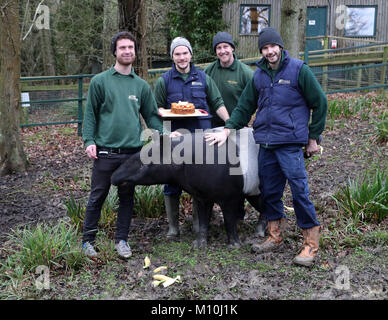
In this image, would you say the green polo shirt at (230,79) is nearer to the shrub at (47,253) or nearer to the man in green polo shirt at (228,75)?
the man in green polo shirt at (228,75)

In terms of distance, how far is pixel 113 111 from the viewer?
4.38 metres

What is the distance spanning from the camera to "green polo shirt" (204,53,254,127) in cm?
517

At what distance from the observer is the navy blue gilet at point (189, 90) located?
16.2ft

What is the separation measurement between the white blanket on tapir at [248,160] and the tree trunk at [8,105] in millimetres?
4725

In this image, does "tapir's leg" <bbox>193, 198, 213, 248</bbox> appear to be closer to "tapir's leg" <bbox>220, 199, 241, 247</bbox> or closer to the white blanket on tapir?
"tapir's leg" <bbox>220, 199, 241, 247</bbox>

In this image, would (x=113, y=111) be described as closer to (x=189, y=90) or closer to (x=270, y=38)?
(x=189, y=90)

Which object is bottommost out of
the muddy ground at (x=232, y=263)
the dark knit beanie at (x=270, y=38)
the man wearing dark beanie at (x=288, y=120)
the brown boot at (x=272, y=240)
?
the muddy ground at (x=232, y=263)

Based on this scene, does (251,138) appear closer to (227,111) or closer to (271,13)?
(227,111)

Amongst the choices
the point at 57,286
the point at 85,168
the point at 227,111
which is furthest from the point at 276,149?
the point at 85,168

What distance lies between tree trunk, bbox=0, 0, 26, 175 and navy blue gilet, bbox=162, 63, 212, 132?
4.14 meters

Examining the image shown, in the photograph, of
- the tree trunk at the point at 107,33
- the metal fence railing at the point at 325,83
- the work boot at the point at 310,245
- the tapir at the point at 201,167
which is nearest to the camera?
the work boot at the point at 310,245

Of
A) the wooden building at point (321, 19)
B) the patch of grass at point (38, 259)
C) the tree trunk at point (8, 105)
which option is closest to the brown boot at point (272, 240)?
the patch of grass at point (38, 259)

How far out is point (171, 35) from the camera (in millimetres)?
19672
